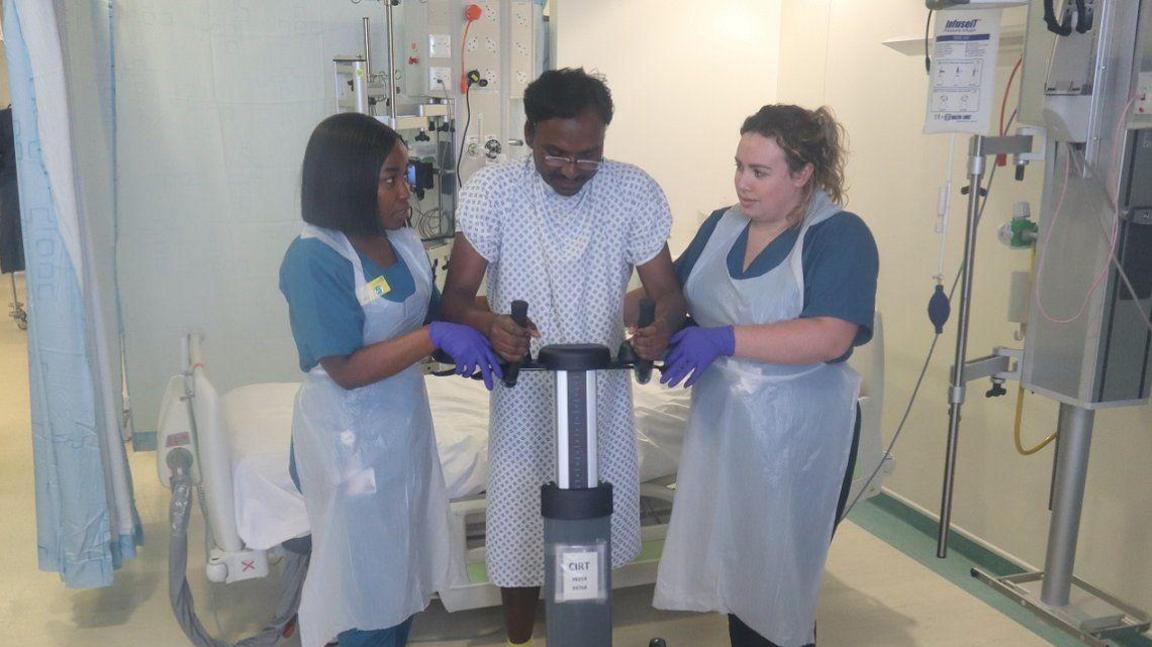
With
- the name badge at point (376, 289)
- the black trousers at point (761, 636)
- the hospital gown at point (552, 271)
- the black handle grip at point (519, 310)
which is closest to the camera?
the black handle grip at point (519, 310)

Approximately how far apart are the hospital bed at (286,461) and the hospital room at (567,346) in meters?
0.01

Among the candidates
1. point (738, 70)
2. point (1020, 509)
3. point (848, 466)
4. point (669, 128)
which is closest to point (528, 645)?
point (848, 466)

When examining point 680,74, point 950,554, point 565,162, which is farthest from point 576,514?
point 680,74

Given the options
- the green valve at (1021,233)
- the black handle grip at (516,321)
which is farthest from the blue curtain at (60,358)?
the green valve at (1021,233)

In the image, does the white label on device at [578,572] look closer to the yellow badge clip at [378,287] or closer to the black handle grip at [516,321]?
the black handle grip at [516,321]

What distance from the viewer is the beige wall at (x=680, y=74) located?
4066 millimetres

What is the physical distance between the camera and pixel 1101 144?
7.09ft

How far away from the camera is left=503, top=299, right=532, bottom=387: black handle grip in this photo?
147cm

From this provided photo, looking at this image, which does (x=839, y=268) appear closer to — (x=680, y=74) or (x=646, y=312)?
(x=646, y=312)

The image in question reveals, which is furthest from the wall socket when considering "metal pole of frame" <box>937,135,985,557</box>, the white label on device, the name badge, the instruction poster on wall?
the white label on device

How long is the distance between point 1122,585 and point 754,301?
5.21 feet

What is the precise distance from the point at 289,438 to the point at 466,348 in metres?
0.99

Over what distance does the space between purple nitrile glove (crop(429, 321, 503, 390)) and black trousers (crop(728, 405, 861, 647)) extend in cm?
85

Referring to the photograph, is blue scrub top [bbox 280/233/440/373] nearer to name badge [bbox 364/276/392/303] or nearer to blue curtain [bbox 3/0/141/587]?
name badge [bbox 364/276/392/303]
